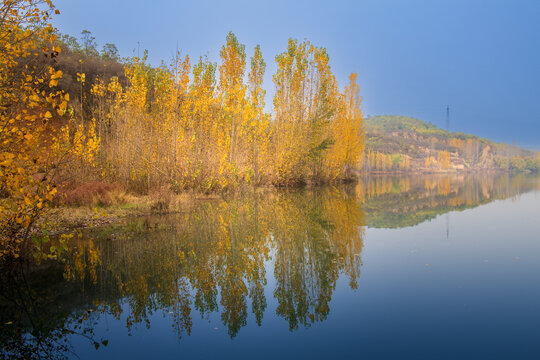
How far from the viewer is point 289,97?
29.0m

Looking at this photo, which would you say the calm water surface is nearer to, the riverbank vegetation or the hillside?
the riverbank vegetation

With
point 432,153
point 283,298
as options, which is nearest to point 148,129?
point 283,298

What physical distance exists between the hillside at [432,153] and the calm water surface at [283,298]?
107 metres

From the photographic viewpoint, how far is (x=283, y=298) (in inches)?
204

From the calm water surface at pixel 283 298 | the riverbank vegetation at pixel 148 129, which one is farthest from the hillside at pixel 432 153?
the calm water surface at pixel 283 298

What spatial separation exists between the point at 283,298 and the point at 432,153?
151 metres

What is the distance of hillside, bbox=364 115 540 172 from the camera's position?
126375 millimetres

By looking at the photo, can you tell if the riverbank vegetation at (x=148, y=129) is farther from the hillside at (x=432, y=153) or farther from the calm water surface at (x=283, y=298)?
the hillside at (x=432, y=153)

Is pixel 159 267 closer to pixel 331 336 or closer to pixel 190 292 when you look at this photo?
pixel 190 292

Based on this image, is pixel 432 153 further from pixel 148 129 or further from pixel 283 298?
pixel 283 298

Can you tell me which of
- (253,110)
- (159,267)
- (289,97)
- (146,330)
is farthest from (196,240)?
(289,97)

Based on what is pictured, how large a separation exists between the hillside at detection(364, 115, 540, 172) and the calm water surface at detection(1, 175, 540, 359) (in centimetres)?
10723

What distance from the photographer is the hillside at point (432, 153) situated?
126 m

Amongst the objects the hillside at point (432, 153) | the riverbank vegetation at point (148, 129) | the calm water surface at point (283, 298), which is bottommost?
the calm water surface at point (283, 298)
